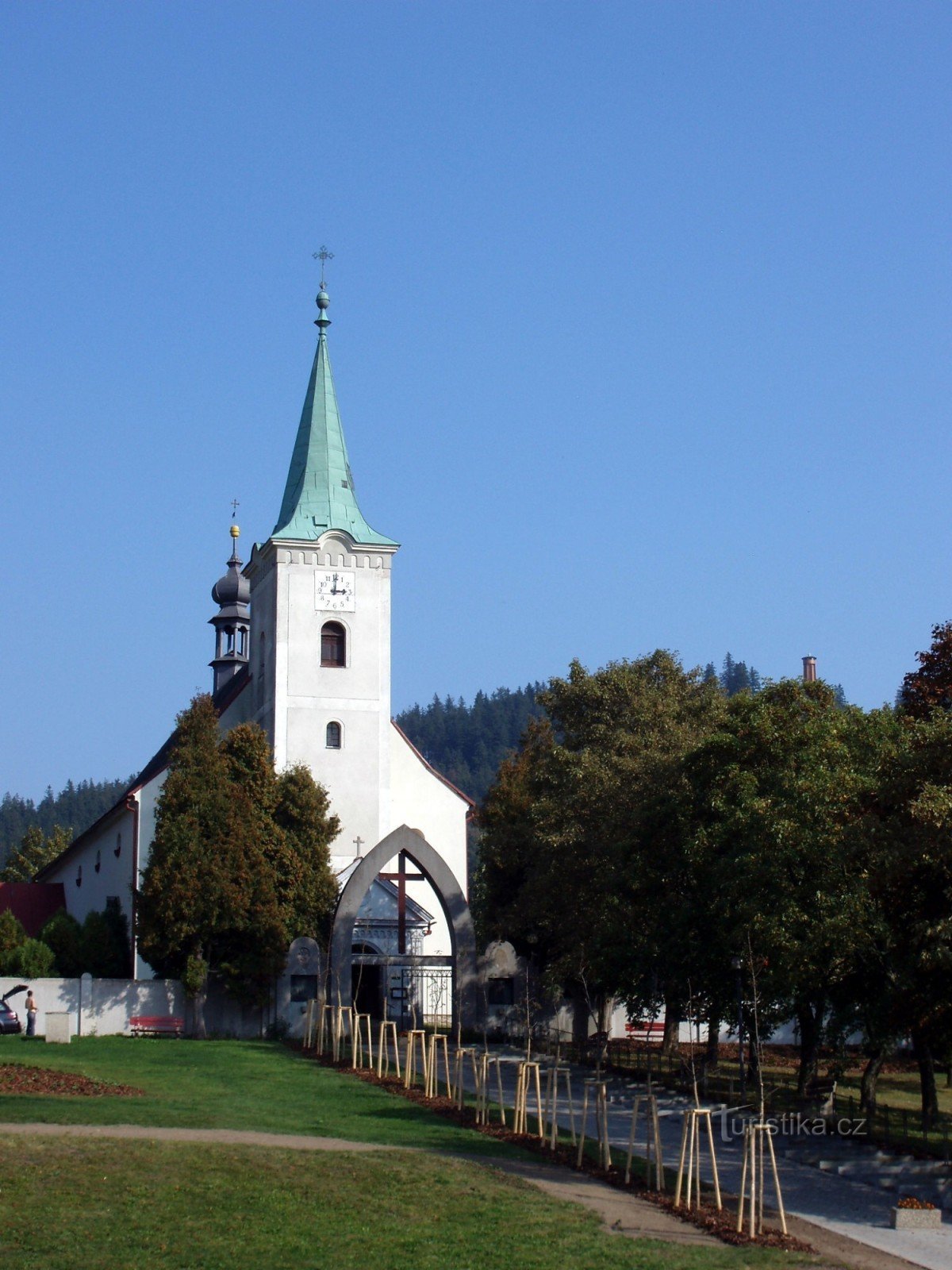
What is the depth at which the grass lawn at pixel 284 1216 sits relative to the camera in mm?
15672

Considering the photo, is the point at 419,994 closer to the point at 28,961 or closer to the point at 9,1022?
the point at 9,1022

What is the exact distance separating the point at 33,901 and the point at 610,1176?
47284mm

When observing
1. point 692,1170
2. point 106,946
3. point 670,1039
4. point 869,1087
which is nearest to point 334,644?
point 106,946

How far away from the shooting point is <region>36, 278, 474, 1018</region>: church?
5150 centimetres

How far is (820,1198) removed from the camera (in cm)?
2119

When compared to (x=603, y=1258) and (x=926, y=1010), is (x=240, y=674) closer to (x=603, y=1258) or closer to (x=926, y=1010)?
(x=926, y=1010)

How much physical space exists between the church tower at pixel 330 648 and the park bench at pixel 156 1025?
31.8ft

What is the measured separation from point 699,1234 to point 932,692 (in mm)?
21636

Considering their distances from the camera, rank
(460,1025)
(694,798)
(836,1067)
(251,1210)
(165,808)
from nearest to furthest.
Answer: (251,1210) < (836,1067) < (694,798) < (460,1025) < (165,808)

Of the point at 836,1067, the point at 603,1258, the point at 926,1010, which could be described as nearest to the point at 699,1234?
the point at 603,1258

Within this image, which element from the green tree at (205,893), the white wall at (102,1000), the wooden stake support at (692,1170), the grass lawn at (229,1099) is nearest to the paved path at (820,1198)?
the wooden stake support at (692,1170)

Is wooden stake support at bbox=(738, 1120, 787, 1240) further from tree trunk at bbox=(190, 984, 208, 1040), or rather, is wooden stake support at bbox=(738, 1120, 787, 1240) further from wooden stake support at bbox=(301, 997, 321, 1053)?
tree trunk at bbox=(190, 984, 208, 1040)

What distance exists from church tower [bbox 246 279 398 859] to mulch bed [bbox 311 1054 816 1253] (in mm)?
22270

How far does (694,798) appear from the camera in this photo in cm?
3158
